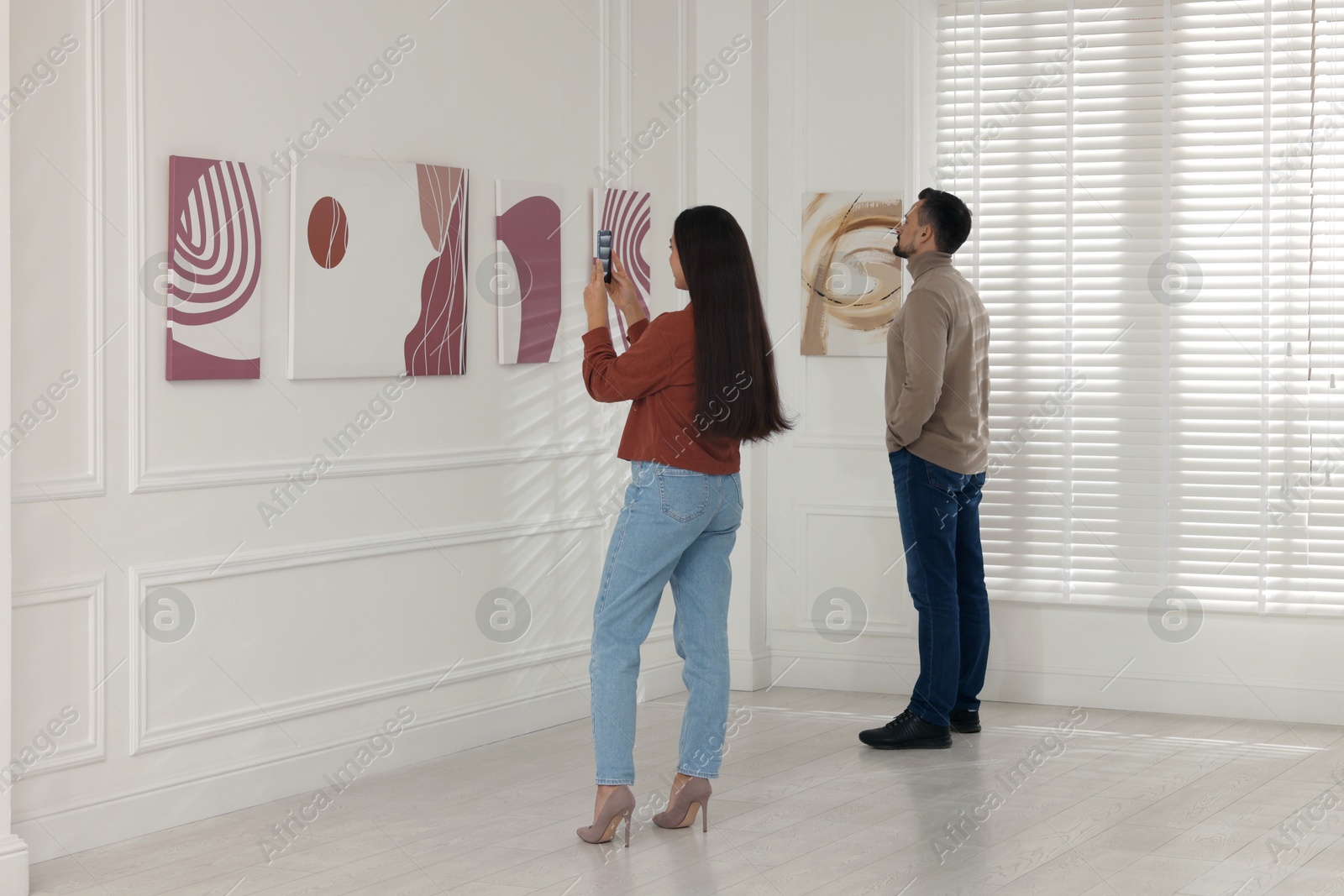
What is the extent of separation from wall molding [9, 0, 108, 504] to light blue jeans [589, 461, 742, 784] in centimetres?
131

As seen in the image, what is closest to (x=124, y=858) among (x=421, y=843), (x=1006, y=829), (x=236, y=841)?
(x=236, y=841)

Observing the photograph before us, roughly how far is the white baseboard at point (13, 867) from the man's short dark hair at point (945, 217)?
324 centimetres

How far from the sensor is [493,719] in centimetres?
465

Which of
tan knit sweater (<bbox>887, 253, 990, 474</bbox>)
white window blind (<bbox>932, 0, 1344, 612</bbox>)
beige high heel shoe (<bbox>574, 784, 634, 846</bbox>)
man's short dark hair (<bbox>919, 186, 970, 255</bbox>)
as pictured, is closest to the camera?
beige high heel shoe (<bbox>574, 784, 634, 846</bbox>)

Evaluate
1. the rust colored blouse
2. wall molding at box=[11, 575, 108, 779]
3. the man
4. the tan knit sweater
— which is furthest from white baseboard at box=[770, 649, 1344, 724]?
wall molding at box=[11, 575, 108, 779]

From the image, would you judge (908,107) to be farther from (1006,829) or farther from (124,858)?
(124,858)

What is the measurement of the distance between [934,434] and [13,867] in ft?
9.72

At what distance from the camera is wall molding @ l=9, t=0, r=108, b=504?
3.39 metres

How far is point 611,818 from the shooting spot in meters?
3.46

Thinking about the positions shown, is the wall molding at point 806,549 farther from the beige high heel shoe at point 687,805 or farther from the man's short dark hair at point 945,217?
the beige high heel shoe at point 687,805

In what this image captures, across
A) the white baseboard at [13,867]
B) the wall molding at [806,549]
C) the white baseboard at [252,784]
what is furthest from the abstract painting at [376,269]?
the wall molding at [806,549]

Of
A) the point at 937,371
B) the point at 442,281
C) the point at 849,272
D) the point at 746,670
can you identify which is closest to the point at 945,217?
the point at 937,371

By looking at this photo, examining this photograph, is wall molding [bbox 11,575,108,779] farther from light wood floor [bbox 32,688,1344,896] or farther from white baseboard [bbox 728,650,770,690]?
white baseboard [bbox 728,650,770,690]

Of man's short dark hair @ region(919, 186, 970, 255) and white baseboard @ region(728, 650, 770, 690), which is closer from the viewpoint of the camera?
man's short dark hair @ region(919, 186, 970, 255)
